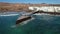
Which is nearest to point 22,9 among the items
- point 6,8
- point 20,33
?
point 6,8

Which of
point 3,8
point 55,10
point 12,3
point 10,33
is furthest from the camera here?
point 12,3

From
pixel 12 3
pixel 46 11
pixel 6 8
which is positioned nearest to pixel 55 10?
pixel 46 11

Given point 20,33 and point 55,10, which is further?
point 55,10

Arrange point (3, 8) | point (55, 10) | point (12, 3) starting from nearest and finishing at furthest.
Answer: point (55, 10), point (3, 8), point (12, 3)

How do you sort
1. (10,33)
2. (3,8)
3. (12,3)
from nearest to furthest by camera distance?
(10,33)
(3,8)
(12,3)

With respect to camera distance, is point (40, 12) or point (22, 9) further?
point (22, 9)

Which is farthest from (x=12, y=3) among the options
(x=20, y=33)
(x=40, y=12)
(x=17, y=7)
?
(x=20, y=33)

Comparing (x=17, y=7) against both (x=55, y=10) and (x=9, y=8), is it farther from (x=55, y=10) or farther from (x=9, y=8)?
(x=55, y=10)

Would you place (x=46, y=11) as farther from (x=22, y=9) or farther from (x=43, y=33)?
(x=43, y=33)
